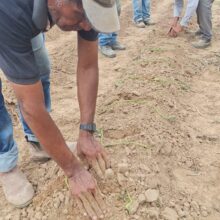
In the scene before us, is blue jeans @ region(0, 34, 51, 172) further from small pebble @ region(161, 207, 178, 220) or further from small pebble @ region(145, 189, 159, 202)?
small pebble @ region(161, 207, 178, 220)

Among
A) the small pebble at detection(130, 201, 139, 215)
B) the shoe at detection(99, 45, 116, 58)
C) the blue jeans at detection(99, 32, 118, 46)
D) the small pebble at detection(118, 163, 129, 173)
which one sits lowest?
the shoe at detection(99, 45, 116, 58)

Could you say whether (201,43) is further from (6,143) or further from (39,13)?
(39,13)

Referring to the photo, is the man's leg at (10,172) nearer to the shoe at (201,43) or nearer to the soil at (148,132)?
the soil at (148,132)

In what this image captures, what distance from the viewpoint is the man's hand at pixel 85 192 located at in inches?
91.6

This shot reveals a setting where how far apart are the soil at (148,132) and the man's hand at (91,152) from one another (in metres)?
0.08

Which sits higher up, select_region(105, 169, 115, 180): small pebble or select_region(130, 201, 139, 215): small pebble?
select_region(105, 169, 115, 180): small pebble

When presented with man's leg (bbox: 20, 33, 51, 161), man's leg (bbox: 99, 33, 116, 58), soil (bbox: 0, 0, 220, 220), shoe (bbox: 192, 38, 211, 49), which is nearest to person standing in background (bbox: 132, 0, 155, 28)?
soil (bbox: 0, 0, 220, 220)

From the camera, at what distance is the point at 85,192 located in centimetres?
233

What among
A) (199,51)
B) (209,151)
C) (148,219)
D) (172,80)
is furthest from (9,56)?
(199,51)

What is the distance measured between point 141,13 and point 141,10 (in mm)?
76

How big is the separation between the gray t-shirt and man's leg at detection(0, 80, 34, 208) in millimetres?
658

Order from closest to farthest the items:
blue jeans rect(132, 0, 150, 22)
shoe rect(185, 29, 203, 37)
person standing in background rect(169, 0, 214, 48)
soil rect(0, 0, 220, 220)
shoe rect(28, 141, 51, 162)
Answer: soil rect(0, 0, 220, 220) < shoe rect(28, 141, 51, 162) < person standing in background rect(169, 0, 214, 48) < shoe rect(185, 29, 203, 37) < blue jeans rect(132, 0, 150, 22)

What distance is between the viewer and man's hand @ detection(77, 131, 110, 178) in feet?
8.41

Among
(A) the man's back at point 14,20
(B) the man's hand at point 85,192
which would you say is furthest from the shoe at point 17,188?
(A) the man's back at point 14,20
